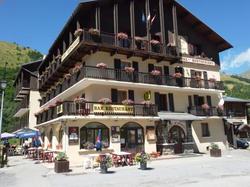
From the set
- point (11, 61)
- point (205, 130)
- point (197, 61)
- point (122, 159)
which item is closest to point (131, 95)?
point (122, 159)

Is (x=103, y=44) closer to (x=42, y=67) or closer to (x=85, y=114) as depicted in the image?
(x=85, y=114)

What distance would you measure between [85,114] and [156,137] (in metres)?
7.56

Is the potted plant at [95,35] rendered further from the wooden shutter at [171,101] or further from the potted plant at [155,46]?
the wooden shutter at [171,101]

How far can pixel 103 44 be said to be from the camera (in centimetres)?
2216

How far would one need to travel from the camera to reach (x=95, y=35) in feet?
72.1

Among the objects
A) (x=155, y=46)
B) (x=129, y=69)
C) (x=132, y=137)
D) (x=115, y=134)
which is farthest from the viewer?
(x=155, y=46)

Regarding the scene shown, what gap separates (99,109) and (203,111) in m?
12.7

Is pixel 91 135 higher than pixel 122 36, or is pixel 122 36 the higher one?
pixel 122 36

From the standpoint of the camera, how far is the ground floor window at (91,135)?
2047 cm

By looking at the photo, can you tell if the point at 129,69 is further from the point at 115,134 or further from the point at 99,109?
the point at 115,134

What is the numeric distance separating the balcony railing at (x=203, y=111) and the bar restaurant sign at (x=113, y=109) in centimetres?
820

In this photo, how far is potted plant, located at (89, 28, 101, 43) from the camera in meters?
21.6

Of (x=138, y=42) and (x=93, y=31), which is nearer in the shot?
(x=93, y=31)

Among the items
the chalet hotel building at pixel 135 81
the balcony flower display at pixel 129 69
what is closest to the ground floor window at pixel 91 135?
the chalet hotel building at pixel 135 81
